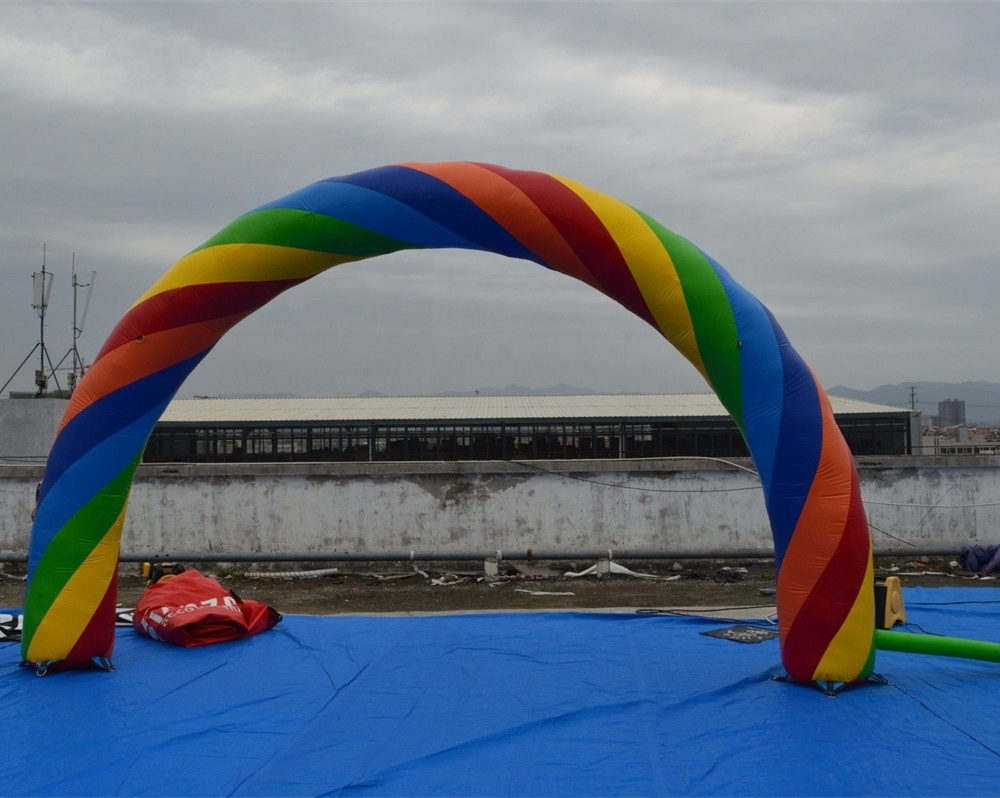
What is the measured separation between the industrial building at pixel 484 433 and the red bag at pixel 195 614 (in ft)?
41.6

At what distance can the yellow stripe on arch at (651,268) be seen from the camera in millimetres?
5160

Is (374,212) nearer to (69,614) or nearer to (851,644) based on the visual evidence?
(69,614)

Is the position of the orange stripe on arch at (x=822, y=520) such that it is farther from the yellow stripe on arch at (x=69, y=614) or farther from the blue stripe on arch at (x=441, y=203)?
the yellow stripe on arch at (x=69, y=614)

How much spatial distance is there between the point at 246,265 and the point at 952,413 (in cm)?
10687

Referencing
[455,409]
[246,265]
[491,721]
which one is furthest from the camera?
[455,409]

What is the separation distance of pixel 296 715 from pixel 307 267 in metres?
2.72

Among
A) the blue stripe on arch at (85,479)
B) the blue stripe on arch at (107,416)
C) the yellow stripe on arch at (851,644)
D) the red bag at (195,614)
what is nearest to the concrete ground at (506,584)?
the red bag at (195,614)

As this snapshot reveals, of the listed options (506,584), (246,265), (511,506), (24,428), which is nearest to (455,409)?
(24,428)

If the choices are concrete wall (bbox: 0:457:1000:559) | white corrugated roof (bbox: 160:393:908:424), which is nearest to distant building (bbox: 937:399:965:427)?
white corrugated roof (bbox: 160:393:908:424)

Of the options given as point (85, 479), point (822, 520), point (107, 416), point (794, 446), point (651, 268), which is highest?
point (651, 268)

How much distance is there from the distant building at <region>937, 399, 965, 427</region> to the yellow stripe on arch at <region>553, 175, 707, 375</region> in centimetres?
9631

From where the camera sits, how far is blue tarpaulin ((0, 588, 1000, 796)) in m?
3.98

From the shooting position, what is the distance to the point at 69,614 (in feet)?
18.7

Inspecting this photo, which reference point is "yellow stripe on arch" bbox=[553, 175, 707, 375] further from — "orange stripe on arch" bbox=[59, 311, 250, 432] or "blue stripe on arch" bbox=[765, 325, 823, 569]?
"orange stripe on arch" bbox=[59, 311, 250, 432]
